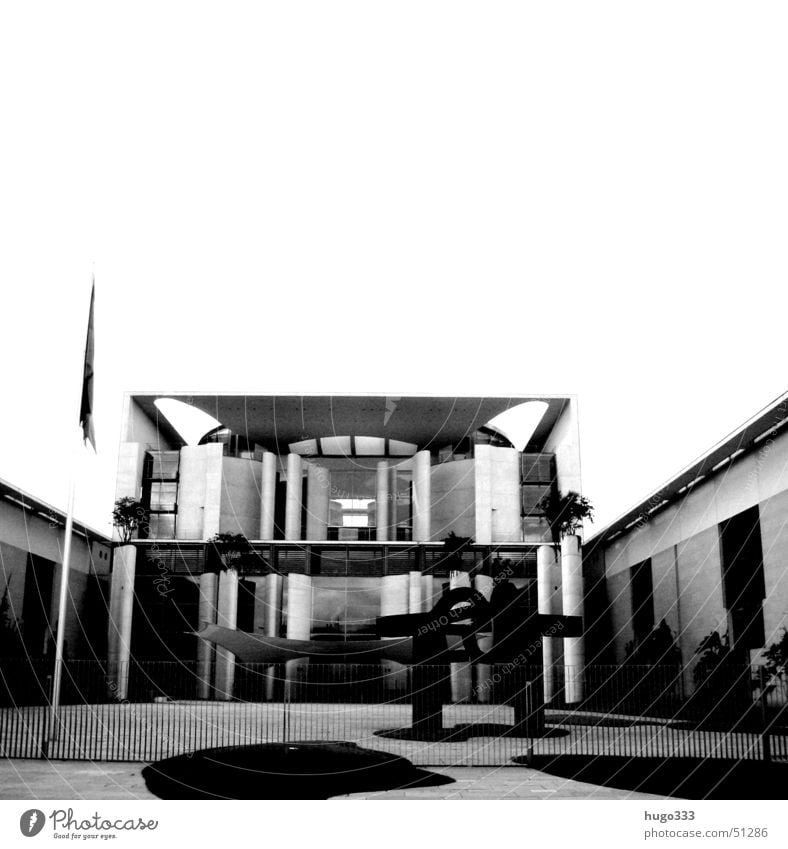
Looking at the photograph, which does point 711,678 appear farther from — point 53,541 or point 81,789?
point 53,541

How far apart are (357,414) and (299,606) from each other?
27.4ft

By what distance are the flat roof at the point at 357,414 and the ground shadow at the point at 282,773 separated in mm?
23086

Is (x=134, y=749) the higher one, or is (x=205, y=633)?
(x=205, y=633)

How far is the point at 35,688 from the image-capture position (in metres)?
24.3

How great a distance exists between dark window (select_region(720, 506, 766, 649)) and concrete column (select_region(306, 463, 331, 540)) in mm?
20283

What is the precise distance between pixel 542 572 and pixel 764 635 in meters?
14.1

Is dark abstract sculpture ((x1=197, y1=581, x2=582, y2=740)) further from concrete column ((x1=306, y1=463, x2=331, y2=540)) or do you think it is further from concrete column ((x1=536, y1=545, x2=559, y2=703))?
concrete column ((x1=306, y1=463, x2=331, y2=540))

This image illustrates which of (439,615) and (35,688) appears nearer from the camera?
(439,615)

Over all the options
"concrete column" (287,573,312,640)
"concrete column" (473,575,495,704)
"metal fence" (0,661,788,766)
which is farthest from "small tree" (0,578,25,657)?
"concrete column" (473,575,495,704)

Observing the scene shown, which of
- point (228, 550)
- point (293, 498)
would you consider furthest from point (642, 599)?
point (228, 550)

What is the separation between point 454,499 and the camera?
40.4 metres

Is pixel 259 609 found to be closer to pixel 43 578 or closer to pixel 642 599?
pixel 43 578

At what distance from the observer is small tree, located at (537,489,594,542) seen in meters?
35.7

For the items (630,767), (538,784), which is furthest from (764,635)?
(538,784)
